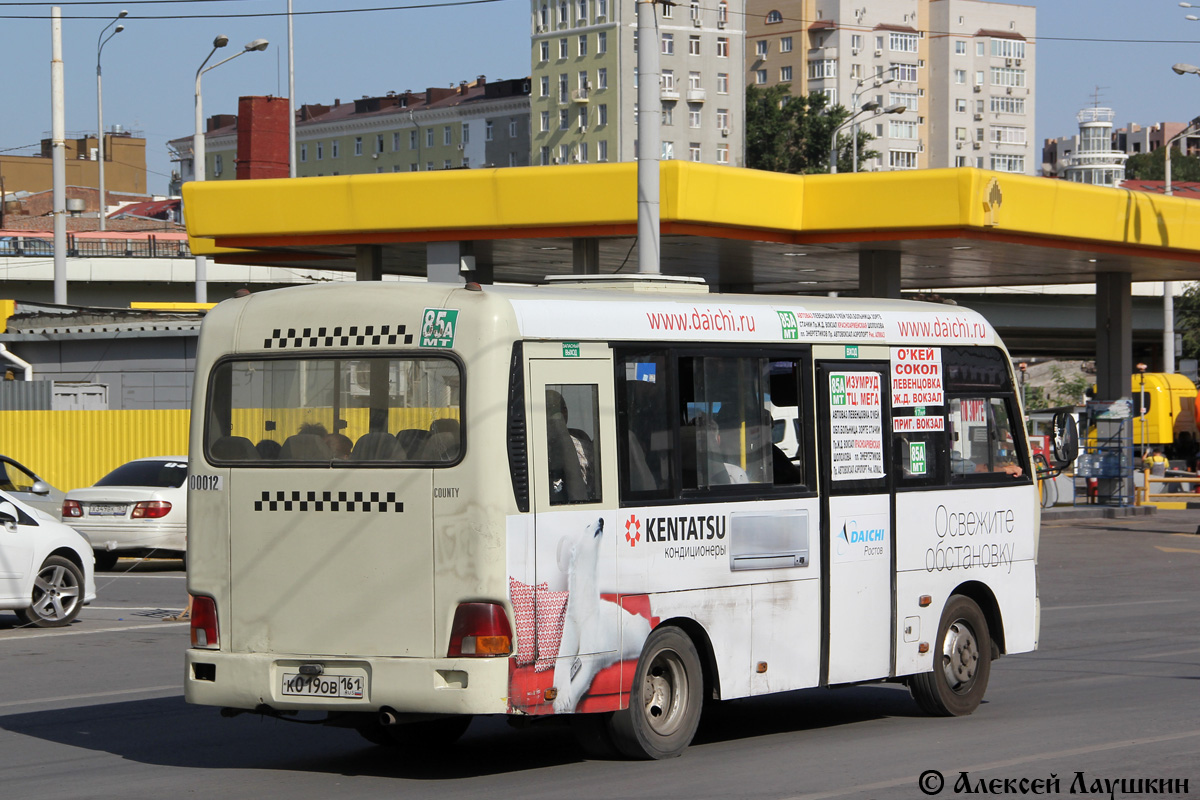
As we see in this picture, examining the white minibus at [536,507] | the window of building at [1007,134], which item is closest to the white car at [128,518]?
the white minibus at [536,507]

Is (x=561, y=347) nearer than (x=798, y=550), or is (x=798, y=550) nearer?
(x=561, y=347)

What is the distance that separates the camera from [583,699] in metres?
8.28

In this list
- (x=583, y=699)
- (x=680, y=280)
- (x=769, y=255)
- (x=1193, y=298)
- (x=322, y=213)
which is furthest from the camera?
(x=1193, y=298)

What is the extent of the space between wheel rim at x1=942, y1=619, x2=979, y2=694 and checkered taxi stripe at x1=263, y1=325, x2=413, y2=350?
4.41 metres

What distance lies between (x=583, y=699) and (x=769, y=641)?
1.51 metres

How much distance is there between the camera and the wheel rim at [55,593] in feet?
52.3

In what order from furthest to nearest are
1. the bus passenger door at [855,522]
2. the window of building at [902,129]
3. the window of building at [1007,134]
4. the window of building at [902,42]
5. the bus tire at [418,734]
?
the window of building at [1007,134]
the window of building at [902,129]
the window of building at [902,42]
the bus passenger door at [855,522]
the bus tire at [418,734]

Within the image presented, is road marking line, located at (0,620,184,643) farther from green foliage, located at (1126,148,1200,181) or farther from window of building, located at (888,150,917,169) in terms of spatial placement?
window of building, located at (888,150,917,169)

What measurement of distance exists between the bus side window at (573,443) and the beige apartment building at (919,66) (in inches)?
5455

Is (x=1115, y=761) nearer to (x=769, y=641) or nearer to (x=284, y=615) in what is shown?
(x=769, y=641)

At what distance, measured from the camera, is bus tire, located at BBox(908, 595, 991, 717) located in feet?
34.7

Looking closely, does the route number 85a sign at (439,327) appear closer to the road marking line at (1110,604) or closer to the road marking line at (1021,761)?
the road marking line at (1021,761)

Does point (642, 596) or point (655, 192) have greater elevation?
point (655, 192)

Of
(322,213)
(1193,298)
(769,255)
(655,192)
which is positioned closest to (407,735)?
(655,192)
